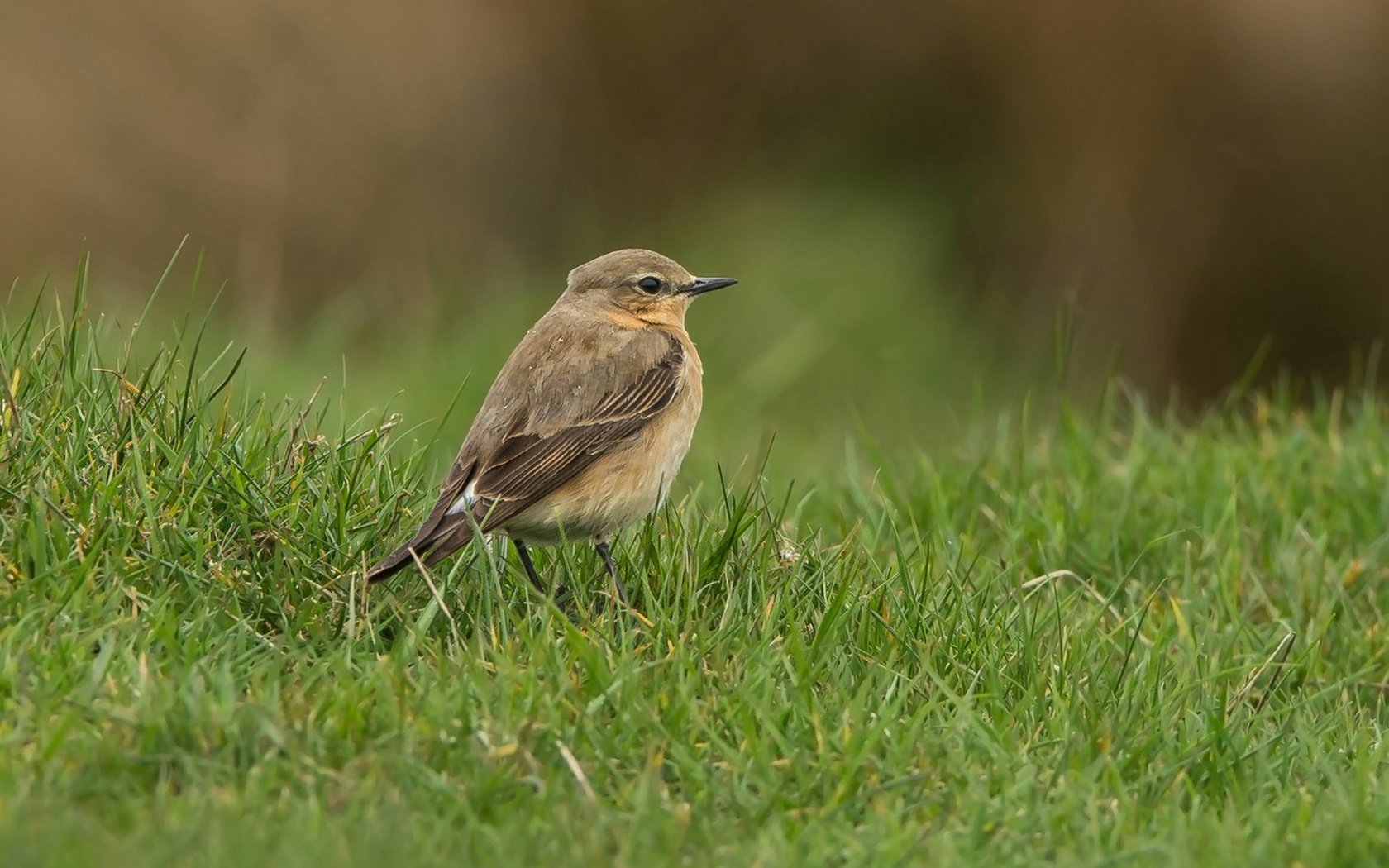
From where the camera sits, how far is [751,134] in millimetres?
15461

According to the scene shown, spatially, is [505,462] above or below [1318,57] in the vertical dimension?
below

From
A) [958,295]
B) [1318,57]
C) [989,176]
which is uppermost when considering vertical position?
[1318,57]

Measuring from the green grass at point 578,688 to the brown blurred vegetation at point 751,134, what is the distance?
735cm

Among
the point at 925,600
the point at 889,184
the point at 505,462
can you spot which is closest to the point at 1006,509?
the point at 925,600

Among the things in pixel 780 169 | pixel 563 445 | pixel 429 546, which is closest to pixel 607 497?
pixel 563 445

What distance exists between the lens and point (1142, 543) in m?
7.61

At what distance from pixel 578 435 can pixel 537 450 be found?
0.58ft

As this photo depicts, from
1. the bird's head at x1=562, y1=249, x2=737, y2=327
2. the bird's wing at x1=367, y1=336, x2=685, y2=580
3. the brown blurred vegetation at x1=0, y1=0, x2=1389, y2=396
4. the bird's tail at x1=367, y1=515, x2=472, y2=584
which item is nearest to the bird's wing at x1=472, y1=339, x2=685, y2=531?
the bird's wing at x1=367, y1=336, x2=685, y2=580

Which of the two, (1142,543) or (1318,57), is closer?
(1142,543)

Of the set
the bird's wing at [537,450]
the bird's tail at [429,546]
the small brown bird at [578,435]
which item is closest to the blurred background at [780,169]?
the small brown bird at [578,435]

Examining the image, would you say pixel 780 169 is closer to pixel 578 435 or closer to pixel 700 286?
pixel 700 286

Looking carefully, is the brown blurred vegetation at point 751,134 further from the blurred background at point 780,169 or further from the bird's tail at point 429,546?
the bird's tail at point 429,546

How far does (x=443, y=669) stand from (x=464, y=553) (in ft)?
3.49

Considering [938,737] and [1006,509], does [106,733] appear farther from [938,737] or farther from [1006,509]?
[1006,509]
